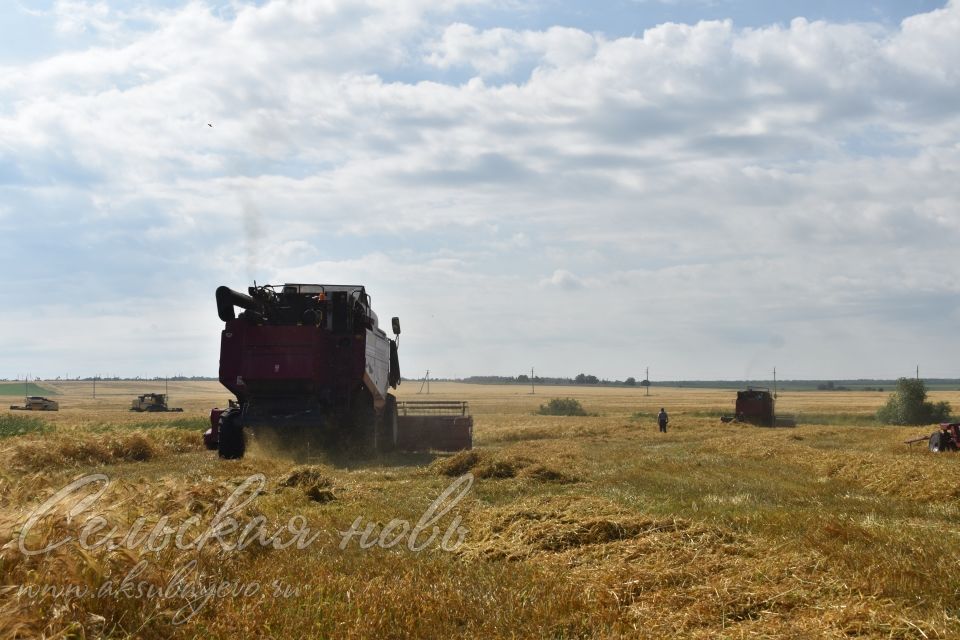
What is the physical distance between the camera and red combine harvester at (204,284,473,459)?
20.7 meters

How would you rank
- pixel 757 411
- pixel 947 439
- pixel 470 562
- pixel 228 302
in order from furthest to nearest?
pixel 757 411
pixel 947 439
pixel 228 302
pixel 470 562

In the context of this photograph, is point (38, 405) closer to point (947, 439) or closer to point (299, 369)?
point (299, 369)

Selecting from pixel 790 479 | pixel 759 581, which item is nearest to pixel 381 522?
pixel 759 581

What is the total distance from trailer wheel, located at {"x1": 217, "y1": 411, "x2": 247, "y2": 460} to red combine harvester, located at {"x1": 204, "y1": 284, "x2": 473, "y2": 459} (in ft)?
0.08

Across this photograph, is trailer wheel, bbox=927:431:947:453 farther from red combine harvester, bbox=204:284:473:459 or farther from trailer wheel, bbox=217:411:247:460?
trailer wheel, bbox=217:411:247:460

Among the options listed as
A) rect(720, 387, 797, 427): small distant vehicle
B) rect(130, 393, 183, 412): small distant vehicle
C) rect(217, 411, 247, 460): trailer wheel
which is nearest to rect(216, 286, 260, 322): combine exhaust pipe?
rect(217, 411, 247, 460): trailer wheel

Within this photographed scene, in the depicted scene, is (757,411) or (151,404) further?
(151,404)

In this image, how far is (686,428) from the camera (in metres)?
43.3

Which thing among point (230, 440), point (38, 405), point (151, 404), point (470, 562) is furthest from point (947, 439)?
point (38, 405)

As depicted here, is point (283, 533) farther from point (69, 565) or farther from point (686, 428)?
point (686, 428)

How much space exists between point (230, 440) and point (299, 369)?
8.97 feet

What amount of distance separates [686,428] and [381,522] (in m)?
34.6

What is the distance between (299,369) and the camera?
814 inches

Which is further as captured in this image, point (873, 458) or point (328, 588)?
point (873, 458)
